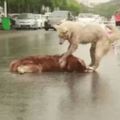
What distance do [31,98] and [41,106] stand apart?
2.79 feet

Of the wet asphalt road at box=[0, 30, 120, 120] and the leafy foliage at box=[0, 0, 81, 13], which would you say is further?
the leafy foliage at box=[0, 0, 81, 13]

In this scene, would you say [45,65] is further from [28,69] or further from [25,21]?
[25,21]

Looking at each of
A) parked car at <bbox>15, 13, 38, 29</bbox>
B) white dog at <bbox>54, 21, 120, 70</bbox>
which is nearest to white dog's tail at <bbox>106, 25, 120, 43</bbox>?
white dog at <bbox>54, 21, 120, 70</bbox>

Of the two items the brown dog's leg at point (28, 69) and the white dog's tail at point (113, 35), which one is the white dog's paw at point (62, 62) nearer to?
the brown dog's leg at point (28, 69)

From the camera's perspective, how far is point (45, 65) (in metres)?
13.8

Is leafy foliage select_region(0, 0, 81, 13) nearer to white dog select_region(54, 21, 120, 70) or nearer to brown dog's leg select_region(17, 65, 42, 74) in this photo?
white dog select_region(54, 21, 120, 70)

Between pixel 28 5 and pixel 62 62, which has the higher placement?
pixel 62 62

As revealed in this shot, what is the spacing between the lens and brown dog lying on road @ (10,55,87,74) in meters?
13.5

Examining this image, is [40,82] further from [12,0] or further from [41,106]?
[12,0]

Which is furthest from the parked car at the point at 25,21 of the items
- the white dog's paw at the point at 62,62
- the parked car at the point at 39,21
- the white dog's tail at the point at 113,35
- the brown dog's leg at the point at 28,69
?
the brown dog's leg at the point at 28,69

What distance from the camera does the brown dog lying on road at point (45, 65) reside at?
1349 cm

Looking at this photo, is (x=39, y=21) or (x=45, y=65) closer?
(x=45, y=65)

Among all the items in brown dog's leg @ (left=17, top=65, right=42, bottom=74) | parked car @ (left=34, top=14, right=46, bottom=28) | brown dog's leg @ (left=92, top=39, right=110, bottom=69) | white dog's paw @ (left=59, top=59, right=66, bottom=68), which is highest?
brown dog's leg @ (left=92, top=39, right=110, bottom=69)

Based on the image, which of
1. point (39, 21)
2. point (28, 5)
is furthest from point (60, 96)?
point (28, 5)
